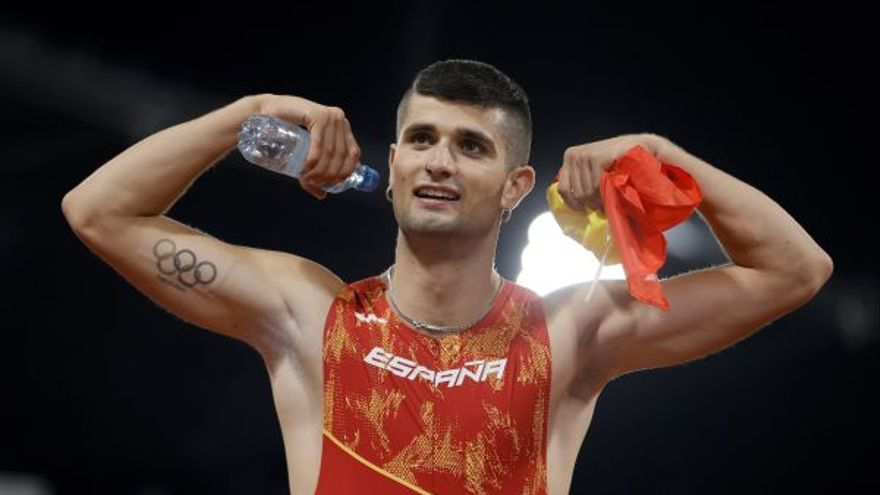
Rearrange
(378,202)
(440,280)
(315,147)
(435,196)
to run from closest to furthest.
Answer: (315,147), (435,196), (440,280), (378,202)

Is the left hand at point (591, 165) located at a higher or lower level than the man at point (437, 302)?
higher

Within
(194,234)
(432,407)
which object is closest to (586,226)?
(432,407)

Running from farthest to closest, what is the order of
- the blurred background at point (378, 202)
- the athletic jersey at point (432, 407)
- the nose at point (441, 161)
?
the blurred background at point (378, 202)
the nose at point (441, 161)
the athletic jersey at point (432, 407)

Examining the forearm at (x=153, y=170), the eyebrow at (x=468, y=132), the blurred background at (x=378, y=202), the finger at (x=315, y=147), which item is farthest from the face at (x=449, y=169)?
the blurred background at (x=378, y=202)

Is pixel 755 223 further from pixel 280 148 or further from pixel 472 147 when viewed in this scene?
pixel 280 148

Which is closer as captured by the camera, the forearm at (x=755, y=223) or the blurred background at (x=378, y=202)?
the forearm at (x=755, y=223)

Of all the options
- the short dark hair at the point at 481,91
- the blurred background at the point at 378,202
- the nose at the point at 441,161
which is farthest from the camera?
the blurred background at the point at 378,202

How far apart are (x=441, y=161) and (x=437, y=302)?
335mm

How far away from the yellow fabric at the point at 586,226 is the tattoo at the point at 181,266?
0.79 metres

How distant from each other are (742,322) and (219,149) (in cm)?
123

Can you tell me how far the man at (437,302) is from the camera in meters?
2.78

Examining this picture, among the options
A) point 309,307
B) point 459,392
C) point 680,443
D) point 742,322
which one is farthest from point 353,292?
point 680,443

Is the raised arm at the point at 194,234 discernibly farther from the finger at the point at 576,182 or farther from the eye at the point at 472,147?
the finger at the point at 576,182

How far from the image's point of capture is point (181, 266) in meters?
2.88
